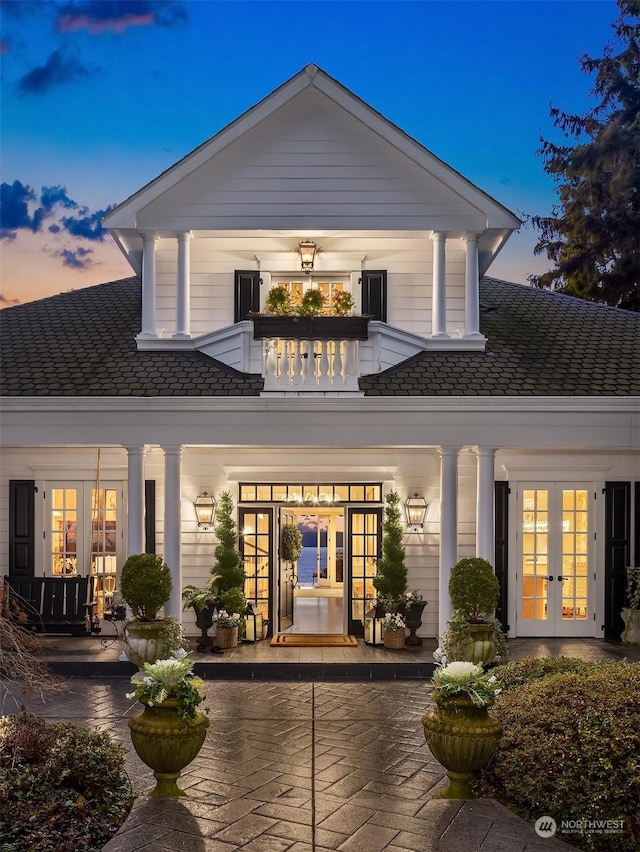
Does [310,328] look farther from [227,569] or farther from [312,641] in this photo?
[312,641]

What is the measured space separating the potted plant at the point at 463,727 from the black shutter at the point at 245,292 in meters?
8.09

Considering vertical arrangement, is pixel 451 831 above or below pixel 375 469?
below

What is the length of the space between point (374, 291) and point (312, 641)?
5.97m

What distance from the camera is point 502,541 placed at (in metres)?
13.4

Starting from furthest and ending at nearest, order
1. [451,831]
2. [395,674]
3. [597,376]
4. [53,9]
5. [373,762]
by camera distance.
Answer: [53,9]
[597,376]
[395,674]
[373,762]
[451,831]

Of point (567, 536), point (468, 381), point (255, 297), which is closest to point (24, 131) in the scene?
point (255, 297)

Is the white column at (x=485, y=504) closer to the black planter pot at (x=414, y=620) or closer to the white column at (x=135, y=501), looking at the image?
the black planter pot at (x=414, y=620)

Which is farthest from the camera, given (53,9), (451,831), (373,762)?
(53,9)

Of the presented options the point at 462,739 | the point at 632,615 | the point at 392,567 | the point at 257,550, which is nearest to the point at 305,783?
the point at 462,739

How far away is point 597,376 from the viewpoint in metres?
12.1

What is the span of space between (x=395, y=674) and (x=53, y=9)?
18447 mm

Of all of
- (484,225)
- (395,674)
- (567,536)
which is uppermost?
(484,225)

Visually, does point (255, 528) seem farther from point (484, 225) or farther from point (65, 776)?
point (65, 776)

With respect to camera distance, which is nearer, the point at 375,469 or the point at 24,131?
the point at 375,469
